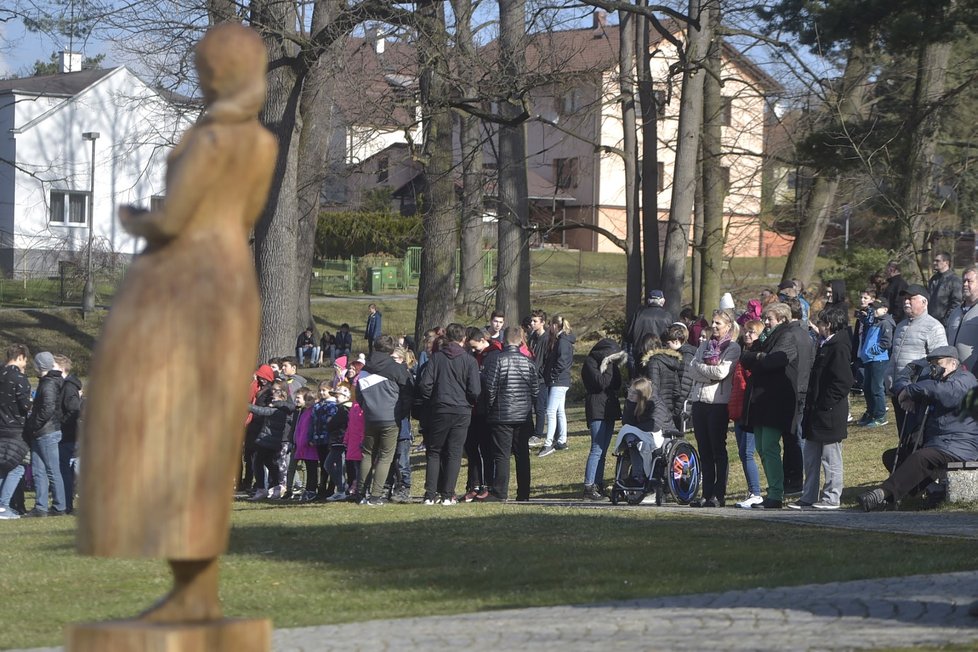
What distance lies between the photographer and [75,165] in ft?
191

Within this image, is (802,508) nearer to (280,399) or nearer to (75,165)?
(280,399)

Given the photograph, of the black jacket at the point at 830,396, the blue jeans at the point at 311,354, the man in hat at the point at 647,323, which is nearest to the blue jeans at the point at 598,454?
the black jacket at the point at 830,396

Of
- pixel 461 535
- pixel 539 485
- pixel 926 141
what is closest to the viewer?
pixel 461 535

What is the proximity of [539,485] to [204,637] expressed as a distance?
13973mm

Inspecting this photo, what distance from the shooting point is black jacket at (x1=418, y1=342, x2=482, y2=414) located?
16.4 meters

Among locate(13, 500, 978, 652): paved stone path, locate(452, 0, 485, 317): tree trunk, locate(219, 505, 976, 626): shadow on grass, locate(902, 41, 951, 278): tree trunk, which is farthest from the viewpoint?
locate(902, 41, 951, 278): tree trunk

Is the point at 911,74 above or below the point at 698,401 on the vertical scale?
above

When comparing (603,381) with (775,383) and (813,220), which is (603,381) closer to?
(775,383)

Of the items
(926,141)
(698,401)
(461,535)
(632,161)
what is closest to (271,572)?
(461,535)

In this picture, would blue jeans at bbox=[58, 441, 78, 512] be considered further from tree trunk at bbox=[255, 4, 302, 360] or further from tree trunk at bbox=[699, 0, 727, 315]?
tree trunk at bbox=[699, 0, 727, 315]

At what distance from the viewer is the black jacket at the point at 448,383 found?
16391mm

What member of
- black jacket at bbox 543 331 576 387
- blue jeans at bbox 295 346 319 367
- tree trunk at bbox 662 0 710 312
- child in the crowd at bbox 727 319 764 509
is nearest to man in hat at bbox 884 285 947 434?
child in the crowd at bbox 727 319 764 509

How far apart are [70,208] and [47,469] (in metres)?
43.1

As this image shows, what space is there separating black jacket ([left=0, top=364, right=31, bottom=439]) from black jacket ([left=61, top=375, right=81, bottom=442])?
457mm
